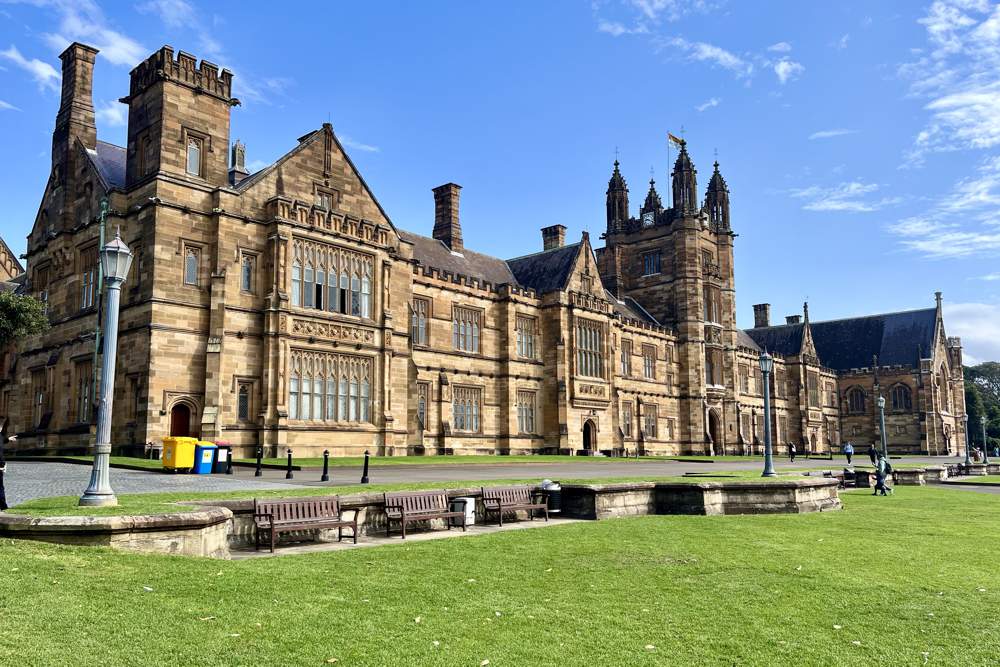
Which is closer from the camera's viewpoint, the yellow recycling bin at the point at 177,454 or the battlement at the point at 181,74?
the yellow recycling bin at the point at 177,454

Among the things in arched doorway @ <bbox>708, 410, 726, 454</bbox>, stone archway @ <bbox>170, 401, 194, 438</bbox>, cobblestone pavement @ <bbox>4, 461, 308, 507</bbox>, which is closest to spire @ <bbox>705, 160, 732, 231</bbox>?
arched doorway @ <bbox>708, 410, 726, 454</bbox>

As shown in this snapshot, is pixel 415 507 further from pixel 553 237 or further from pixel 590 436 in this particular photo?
pixel 553 237

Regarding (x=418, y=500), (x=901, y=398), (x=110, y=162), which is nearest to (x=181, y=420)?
(x=110, y=162)

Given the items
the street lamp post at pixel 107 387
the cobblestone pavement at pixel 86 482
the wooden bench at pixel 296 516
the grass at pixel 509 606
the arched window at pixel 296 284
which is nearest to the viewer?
the grass at pixel 509 606

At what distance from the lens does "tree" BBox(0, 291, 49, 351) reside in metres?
32.8

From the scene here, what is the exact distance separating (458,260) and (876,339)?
220ft

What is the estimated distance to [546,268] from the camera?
5478 centimetres

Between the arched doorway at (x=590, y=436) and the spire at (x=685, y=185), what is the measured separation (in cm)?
2469

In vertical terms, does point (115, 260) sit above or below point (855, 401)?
below

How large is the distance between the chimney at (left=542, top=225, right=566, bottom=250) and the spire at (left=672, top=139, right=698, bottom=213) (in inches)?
504

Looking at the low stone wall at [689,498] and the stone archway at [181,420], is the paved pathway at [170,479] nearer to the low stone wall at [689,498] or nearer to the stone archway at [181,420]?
the low stone wall at [689,498]

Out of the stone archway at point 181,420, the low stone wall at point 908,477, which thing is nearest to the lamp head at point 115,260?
the stone archway at point 181,420

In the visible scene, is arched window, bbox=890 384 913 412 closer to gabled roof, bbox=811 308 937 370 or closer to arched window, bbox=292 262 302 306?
gabled roof, bbox=811 308 937 370

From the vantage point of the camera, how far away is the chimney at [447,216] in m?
51.3
